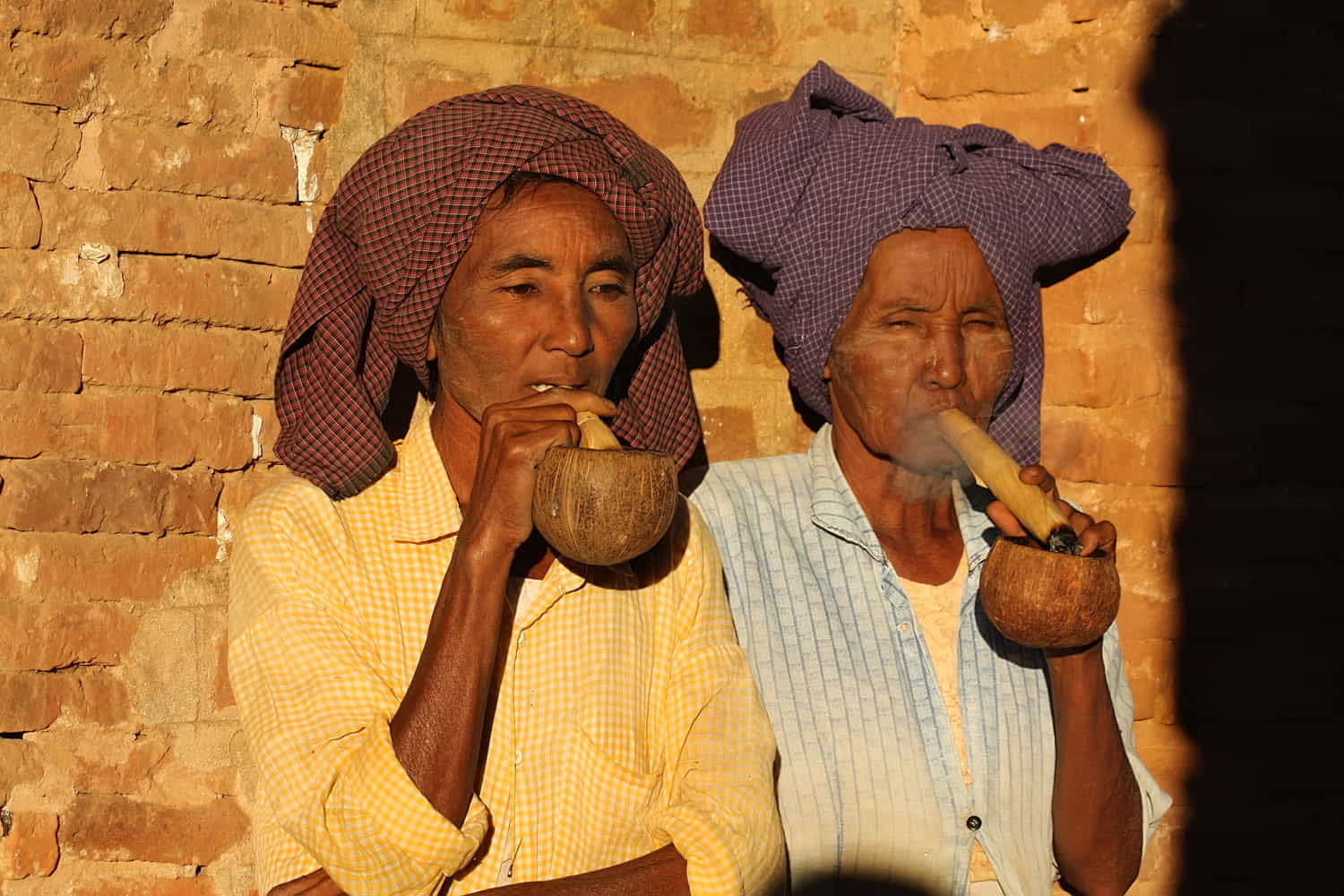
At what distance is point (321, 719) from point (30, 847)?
1162mm

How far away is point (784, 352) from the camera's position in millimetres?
3938

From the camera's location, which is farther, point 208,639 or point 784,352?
point 784,352

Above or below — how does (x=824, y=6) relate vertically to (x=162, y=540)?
above

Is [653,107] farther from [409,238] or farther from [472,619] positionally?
[472,619]

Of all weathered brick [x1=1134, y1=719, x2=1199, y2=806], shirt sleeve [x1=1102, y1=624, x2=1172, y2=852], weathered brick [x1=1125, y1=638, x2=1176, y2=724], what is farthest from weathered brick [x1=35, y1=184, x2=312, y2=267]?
weathered brick [x1=1134, y1=719, x2=1199, y2=806]

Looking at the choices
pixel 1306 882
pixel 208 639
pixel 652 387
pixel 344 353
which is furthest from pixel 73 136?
pixel 1306 882

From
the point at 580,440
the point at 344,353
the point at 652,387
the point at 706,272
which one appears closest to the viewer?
the point at 580,440

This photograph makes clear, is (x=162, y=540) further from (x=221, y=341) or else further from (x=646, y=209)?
(x=646, y=209)

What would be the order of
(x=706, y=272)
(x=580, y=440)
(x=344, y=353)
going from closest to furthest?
(x=580, y=440) < (x=344, y=353) < (x=706, y=272)

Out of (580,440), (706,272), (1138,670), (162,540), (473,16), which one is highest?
(473,16)

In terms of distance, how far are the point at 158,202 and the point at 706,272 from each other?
1.39m

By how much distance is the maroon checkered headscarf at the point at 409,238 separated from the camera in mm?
2875

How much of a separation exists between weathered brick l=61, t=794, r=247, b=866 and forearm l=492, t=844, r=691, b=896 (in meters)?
1.14

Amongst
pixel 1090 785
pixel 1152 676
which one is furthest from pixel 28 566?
pixel 1152 676
